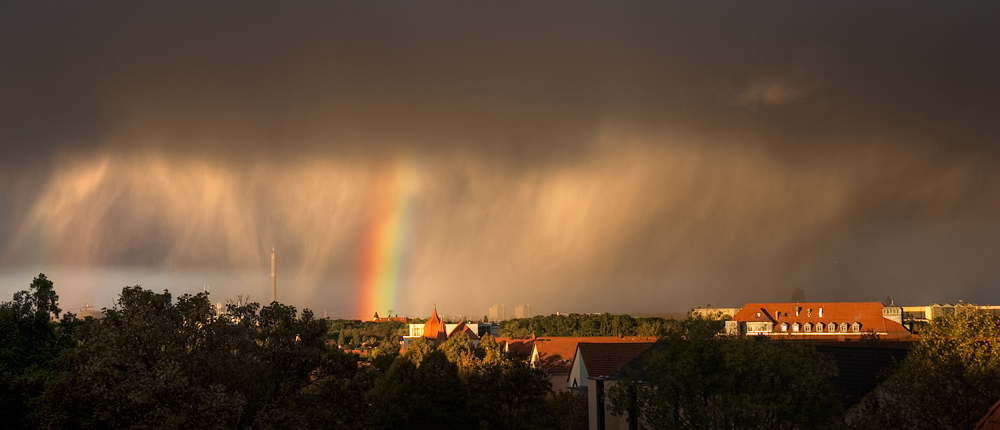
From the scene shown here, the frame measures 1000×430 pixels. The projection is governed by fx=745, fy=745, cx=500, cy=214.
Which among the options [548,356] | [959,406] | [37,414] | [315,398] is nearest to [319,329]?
[315,398]

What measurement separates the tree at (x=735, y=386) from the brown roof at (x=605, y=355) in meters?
30.5

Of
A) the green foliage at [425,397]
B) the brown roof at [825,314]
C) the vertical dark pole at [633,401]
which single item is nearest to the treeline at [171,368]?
the vertical dark pole at [633,401]

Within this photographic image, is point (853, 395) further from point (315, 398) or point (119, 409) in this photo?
point (119, 409)

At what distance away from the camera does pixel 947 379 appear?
24312mm

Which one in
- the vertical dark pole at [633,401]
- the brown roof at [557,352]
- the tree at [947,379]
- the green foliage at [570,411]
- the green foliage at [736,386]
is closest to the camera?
the tree at [947,379]

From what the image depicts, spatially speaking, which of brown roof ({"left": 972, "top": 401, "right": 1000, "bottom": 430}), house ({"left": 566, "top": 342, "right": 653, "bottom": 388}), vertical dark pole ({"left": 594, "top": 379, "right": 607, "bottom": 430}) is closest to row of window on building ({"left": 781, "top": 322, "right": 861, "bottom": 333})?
house ({"left": 566, "top": 342, "right": 653, "bottom": 388})

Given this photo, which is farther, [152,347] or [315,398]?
[315,398]

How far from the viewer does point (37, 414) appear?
27609 mm

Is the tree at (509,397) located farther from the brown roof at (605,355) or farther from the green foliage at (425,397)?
the brown roof at (605,355)

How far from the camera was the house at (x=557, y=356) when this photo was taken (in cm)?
10556

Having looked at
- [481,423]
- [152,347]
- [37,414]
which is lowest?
[481,423]

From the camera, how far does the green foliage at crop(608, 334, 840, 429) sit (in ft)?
80.5

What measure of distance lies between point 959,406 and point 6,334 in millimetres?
38383

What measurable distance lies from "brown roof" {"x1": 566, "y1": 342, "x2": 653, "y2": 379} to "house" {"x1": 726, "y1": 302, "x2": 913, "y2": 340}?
118m
